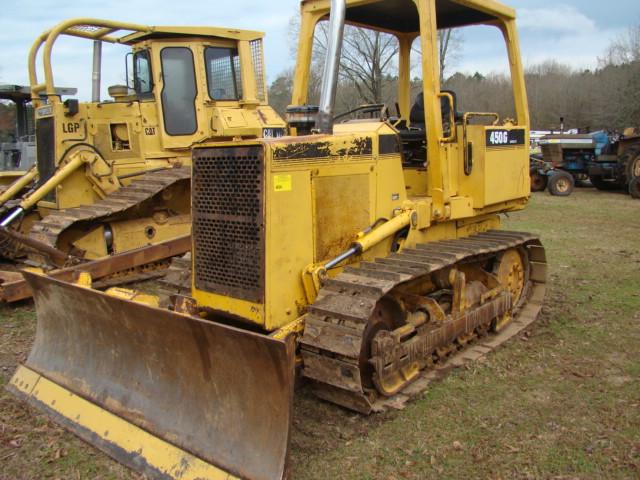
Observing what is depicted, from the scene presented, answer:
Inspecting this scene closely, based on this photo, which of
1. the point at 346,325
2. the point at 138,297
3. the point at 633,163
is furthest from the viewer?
the point at 633,163

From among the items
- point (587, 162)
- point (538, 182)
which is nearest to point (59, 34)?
point (538, 182)

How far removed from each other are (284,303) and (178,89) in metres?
5.69

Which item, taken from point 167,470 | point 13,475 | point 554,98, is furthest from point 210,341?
point 554,98

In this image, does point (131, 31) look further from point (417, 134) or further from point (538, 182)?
point (538, 182)

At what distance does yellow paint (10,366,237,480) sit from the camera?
3.37 metres

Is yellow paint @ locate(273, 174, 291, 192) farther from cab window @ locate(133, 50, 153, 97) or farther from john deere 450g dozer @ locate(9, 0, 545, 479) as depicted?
cab window @ locate(133, 50, 153, 97)

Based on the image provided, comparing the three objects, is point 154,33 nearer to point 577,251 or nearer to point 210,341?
point 210,341

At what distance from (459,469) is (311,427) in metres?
0.98

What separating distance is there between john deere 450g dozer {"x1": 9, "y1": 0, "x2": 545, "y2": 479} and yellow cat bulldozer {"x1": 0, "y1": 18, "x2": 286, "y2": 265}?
133 inches

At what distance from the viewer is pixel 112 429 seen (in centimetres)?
383

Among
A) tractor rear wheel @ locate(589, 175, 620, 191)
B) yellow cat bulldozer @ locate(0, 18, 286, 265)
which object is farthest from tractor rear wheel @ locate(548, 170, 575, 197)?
yellow cat bulldozer @ locate(0, 18, 286, 265)

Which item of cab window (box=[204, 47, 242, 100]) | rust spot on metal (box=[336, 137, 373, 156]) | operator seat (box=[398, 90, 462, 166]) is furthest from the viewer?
cab window (box=[204, 47, 242, 100])

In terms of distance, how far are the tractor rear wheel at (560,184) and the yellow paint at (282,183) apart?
51.1 feet

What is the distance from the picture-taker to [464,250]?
4.80m
